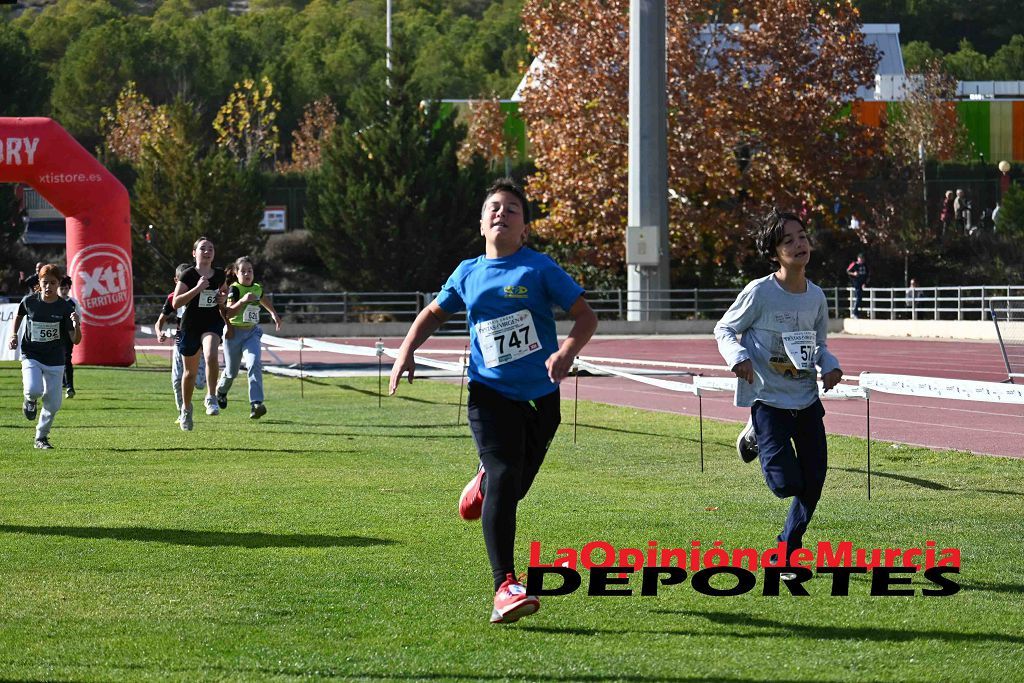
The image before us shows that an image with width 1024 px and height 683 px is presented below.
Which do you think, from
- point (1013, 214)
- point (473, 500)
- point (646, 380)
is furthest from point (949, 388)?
point (1013, 214)

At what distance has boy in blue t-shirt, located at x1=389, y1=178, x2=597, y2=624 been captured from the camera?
269 inches

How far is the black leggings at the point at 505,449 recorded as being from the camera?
22.2ft

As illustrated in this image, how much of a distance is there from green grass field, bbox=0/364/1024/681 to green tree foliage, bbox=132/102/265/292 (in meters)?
33.1

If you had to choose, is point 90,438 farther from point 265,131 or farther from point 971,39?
Answer: point 971,39

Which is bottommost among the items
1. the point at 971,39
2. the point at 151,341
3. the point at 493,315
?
the point at 151,341

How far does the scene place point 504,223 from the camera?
7004 mm

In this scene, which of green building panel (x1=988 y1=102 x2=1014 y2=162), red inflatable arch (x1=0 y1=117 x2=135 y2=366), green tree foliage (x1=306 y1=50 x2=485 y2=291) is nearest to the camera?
red inflatable arch (x1=0 y1=117 x2=135 y2=366)

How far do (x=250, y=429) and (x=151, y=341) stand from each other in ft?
87.6

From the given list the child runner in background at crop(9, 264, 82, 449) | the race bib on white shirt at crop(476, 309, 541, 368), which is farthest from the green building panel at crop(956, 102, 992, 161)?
the race bib on white shirt at crop(476, 309, 541, 368)

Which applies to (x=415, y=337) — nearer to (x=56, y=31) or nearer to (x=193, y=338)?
(x=193, y=338)

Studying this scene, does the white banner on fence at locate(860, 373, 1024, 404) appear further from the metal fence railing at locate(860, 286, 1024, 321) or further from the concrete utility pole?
the concrete utility pole

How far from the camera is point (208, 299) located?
17.1m

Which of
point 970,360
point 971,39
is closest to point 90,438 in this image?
point 970,360

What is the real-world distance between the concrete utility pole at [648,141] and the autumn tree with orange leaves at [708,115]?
279 cm
